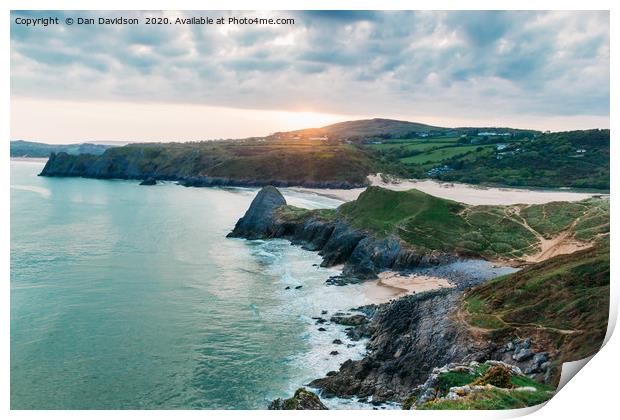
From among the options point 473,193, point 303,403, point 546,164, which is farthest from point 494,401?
point 546,164

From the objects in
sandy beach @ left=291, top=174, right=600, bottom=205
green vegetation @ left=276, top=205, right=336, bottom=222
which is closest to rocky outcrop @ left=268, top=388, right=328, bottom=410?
green vegetation @ left=276, top=205, right=336, bottom=222

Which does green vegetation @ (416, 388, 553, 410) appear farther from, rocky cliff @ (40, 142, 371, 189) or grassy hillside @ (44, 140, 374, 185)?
grassy hillside @ (44, 140, 374, 185)

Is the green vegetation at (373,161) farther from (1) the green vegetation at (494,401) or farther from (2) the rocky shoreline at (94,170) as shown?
(1) the green vegetation at (494,401)

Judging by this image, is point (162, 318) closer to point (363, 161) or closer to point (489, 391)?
point (489, 391)

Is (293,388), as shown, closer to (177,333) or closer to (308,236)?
(177,333)

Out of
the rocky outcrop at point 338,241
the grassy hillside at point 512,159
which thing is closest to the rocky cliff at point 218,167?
the grassy hillside at point 512,159
